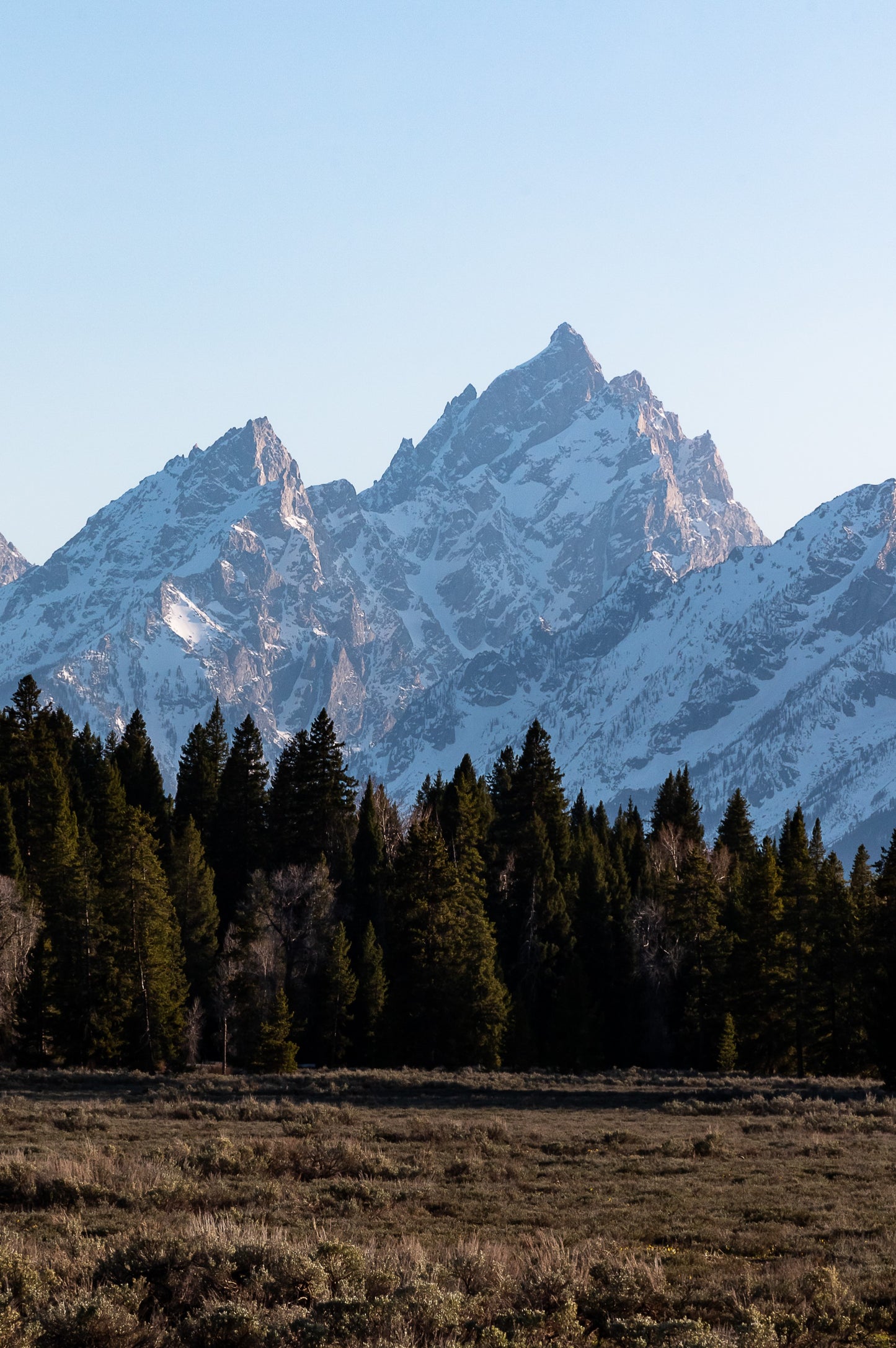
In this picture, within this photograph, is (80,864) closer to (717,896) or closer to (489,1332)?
(717,896)

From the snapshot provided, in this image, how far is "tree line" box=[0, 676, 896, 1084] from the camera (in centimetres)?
6312

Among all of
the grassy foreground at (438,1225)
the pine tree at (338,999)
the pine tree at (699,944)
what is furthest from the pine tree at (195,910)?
the grassy foreground at (438,1225)

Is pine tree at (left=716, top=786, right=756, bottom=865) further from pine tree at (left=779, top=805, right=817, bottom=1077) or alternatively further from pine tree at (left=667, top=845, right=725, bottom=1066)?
pine tree at (left=779, top=805, right=817, bottom=1077)

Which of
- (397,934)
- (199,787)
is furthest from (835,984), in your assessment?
(199,787)

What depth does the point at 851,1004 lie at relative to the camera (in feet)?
231

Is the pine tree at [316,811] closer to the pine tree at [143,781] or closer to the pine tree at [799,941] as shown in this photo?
→ the pine tree at [143,781]

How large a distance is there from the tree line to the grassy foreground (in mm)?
21664

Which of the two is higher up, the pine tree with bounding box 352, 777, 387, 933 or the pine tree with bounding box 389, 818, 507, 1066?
the pine tree with bounding box 352, 777, 387, 933

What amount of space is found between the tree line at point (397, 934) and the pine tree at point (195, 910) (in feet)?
0.45

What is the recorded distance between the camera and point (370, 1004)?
71.0 meters

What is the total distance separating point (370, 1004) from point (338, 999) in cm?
173

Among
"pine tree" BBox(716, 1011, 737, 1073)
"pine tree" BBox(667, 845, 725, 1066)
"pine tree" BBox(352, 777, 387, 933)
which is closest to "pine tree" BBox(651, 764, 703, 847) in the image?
"pine tree" BBox(667, 845, 725, 1066)

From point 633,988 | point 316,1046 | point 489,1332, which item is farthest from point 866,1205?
point 633,988

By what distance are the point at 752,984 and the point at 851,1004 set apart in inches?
205
